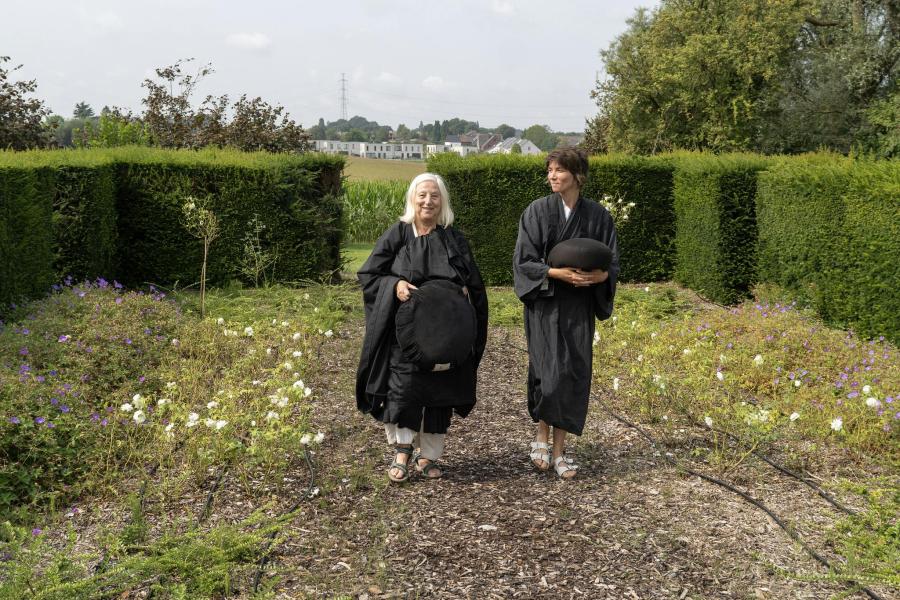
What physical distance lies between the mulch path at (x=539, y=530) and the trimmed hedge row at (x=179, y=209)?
22.2 ft

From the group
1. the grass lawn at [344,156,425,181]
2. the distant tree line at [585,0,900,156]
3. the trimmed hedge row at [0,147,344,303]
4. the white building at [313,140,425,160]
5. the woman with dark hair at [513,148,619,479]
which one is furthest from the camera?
the white building at [313,140,425,160]

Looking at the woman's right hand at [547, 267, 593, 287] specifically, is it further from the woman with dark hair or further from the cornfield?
the cornfield

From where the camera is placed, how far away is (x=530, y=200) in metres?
13.7

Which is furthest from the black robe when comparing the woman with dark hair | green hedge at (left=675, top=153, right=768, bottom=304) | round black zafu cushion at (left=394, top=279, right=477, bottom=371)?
green hedge at (left=675, top=153, right=768, bottom=304)

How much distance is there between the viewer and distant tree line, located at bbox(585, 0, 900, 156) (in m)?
25.0

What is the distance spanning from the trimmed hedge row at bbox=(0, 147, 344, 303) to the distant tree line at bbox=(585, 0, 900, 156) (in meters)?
15.9

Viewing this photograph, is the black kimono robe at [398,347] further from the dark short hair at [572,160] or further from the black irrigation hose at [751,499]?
the black irrigation hose at [751,499]

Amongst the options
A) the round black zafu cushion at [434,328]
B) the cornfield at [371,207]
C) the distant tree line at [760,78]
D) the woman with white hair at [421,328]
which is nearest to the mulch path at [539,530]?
the woman with white hair at [421,328]

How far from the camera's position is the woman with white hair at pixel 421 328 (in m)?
4.76

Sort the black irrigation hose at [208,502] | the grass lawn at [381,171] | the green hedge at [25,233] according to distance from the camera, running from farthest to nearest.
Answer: the grass lawn at [381,171]
the green hedge at [25,233]
the black irrigation hose at [208,502]

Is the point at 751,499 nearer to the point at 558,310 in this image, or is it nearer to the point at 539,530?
the point at 539,530

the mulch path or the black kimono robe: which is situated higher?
the black kimono robe

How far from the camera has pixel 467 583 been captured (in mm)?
3850

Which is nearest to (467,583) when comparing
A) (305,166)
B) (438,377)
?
(438,377)
